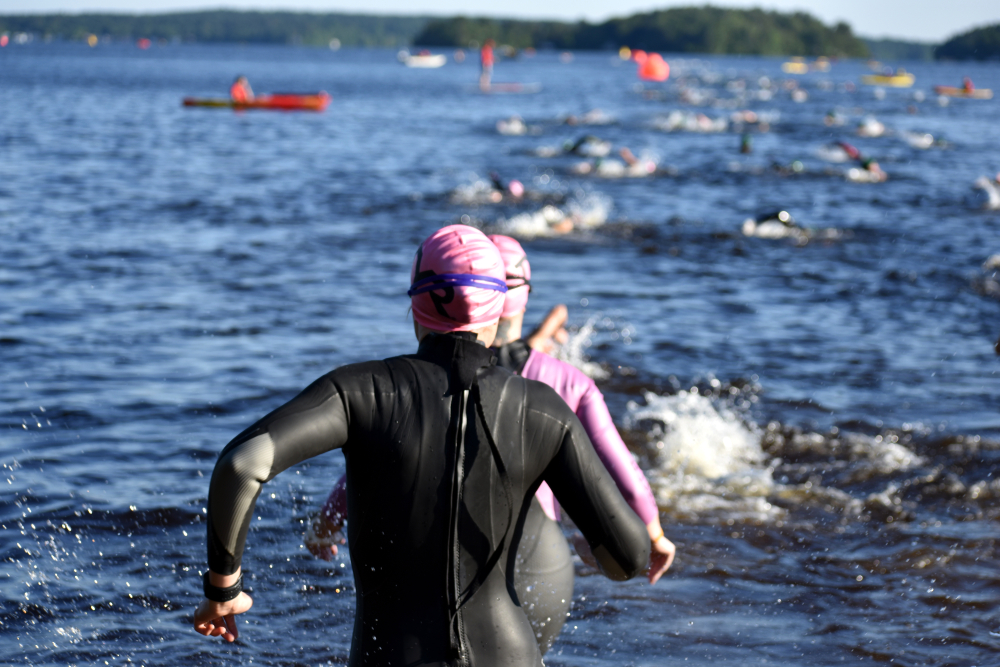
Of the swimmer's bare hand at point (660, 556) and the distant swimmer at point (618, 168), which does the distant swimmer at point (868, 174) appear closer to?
the distant swimmer at point (618, 168)

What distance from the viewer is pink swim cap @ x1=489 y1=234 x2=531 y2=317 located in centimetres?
376

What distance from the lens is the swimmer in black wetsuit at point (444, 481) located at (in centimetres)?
246

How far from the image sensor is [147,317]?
38.0 feet

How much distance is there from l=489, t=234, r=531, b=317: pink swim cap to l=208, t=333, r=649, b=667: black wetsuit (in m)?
1.17

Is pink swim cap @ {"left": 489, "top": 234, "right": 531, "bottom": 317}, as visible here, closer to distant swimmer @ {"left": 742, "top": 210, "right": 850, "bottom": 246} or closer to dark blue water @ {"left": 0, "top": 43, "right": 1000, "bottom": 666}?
dark blue water @ {"left": 0, "top": 43, "right": 1000, "bottom": 666}

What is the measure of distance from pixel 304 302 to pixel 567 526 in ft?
23.1

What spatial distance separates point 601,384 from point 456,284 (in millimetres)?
7491

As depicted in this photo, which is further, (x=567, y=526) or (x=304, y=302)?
(x=304, y=302)

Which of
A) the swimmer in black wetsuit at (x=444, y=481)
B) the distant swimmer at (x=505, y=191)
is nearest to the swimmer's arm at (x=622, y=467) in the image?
the swimmer in black wetsuit at (x=444, y=481)

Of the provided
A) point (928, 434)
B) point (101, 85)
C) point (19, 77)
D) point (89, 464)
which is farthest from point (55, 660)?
point (19, 77)

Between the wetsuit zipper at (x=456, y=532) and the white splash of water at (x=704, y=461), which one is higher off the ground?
the wetsuit zipper at (x=456, y=532)

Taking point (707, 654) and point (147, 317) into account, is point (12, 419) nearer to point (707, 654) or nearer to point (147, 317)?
point (147, 317)

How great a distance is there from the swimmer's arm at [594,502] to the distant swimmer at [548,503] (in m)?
0.32

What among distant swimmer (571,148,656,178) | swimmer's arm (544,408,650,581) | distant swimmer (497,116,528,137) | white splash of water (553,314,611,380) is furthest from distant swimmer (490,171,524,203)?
swimmer's arm (544,408,650,581)
